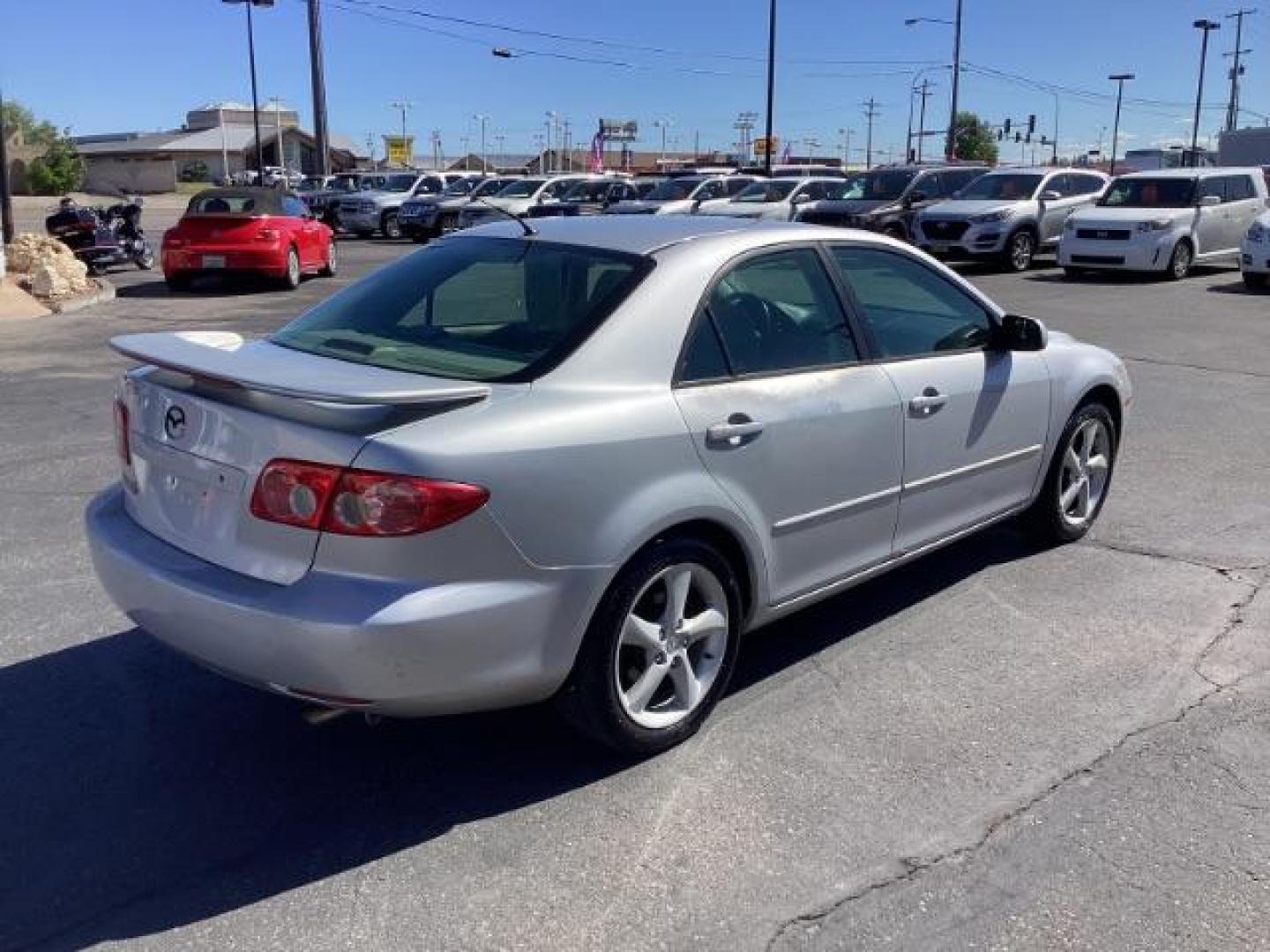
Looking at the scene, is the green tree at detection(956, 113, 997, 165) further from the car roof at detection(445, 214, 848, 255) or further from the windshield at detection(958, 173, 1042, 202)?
the car roof at detection(445, 214, 848, 255)

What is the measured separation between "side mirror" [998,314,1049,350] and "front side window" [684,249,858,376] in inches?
39.6

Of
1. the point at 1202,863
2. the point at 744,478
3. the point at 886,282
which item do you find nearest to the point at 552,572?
the point at 744,478

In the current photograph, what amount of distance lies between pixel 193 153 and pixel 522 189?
7561 centimetres

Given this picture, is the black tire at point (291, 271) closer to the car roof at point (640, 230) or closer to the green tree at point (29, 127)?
the car roof at point (640, 230)

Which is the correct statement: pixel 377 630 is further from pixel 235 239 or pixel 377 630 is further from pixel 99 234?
pixel 99 234

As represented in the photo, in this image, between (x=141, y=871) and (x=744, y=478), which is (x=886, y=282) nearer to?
(x=744, y=478)

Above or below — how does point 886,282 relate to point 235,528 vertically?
above

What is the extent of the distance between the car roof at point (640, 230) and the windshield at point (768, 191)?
2044cm

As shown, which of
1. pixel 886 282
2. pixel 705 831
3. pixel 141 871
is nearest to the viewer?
pixel 141 871

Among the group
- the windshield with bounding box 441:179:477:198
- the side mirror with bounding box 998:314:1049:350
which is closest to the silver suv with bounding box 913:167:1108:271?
the windshield with bounding box 441:179:477:198

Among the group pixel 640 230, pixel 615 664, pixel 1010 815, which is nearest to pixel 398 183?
pixel 640 230

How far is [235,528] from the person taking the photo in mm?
3164

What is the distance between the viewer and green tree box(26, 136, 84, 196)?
68875 millimetres

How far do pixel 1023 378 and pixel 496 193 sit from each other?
28.3 metres
